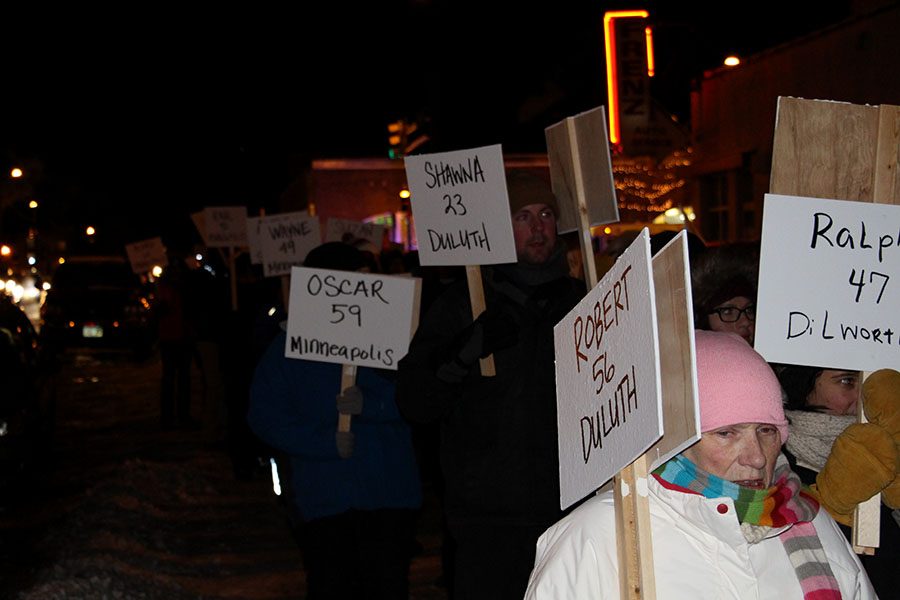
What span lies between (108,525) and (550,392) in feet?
18.7

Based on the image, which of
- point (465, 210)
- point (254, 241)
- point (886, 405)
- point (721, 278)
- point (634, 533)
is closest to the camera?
point (634, 533)

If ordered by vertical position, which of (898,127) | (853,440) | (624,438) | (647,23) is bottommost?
(853,440)

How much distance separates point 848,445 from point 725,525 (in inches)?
28.3

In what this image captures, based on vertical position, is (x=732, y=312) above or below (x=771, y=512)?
above

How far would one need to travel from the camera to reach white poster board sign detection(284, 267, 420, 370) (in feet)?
16.9

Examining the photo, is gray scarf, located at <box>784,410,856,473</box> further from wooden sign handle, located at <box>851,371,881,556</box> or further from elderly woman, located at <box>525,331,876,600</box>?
elderly woman, located at <box>525,331,876,600</box>

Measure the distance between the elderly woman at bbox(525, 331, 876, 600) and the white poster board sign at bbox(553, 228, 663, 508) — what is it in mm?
143

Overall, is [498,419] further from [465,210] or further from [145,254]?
[145,254]

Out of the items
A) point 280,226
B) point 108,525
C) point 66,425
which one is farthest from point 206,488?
point 66,425

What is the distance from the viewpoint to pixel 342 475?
4898mm

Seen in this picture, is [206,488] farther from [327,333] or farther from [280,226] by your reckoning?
[327,333]

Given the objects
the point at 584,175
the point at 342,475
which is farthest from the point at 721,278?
the point at 342,475

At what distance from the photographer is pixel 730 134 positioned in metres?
17.5

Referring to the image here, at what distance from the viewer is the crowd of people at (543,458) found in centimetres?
248
